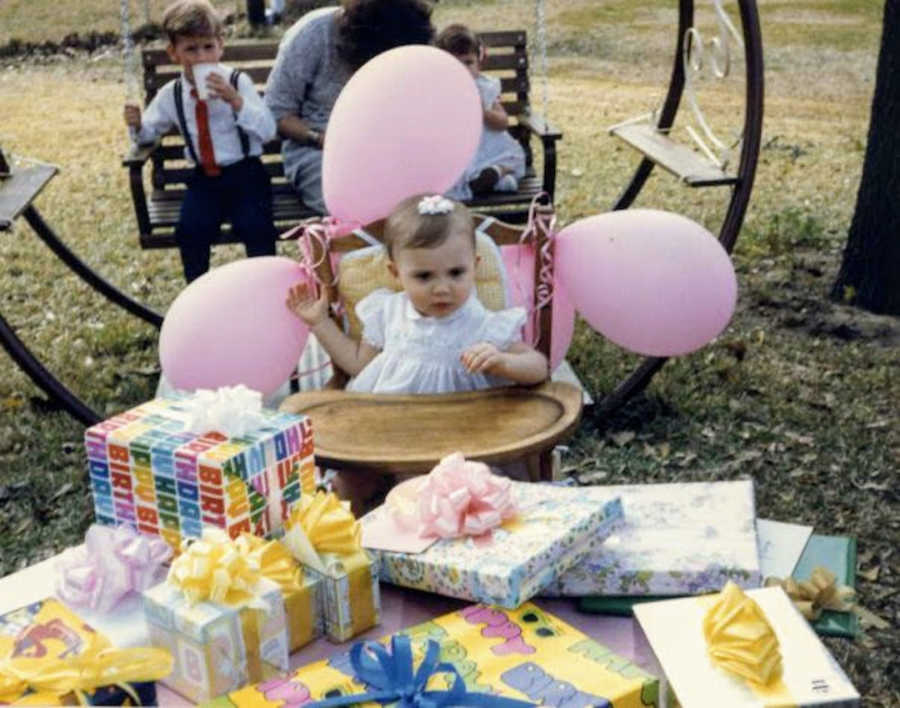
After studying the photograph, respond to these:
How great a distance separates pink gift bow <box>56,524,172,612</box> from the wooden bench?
7.59 feet

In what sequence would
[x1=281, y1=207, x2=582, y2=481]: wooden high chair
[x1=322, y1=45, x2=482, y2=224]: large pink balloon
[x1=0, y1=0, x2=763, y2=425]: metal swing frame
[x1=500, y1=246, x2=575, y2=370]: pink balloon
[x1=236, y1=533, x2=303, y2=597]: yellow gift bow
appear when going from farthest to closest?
[x1=0, y1=0, x2=763, y2=425]: metal swing frame, [x1=500, y1=246, x2=575, y2=370]: pink balloon, [x1=322, y1=45, x2=482, y2=224]: large pink balloon, [x1=281, y1=207, x2=582, y2=481]: wooden high chair, [x1=236, y1=533, x2=303, y2=597]: yellow gift bow

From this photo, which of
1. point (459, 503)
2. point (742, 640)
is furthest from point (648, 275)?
point (742, 640)

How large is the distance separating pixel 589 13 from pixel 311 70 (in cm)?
849

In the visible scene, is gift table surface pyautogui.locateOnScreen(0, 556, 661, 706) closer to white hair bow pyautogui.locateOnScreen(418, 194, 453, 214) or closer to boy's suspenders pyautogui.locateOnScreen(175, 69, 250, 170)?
white hair bow pyautogui.locateOnScreen(418, 194, 453, 214)

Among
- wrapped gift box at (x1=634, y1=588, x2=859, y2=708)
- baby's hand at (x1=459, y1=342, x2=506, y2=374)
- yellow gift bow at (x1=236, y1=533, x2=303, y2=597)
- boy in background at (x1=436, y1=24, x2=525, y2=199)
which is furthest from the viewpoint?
boy in background at (x1=436, y1=24, x2=525, y2=199)

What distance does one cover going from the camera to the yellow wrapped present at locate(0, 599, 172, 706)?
1.59 meters

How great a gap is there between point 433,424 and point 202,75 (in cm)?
207

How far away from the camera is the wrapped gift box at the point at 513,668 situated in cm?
163

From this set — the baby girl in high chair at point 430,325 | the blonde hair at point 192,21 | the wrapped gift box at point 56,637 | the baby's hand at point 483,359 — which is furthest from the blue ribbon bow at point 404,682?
the blonde hair at point 192,21

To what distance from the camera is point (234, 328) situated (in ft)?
9.99

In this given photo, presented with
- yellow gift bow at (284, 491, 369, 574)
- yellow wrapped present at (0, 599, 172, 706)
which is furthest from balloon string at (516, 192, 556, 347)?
yellow wrapped present at (0, 599, 172, 706)

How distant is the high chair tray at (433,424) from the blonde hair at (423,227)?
325mm

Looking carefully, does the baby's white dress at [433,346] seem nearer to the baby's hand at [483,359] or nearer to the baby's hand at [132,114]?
the baby's hand at [483,359]

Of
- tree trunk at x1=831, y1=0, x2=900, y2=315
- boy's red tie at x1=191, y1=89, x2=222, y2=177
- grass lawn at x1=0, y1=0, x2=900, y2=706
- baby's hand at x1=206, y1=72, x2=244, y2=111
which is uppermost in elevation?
baby's hand at x1=206, y1=72, x2=244, y2=111
